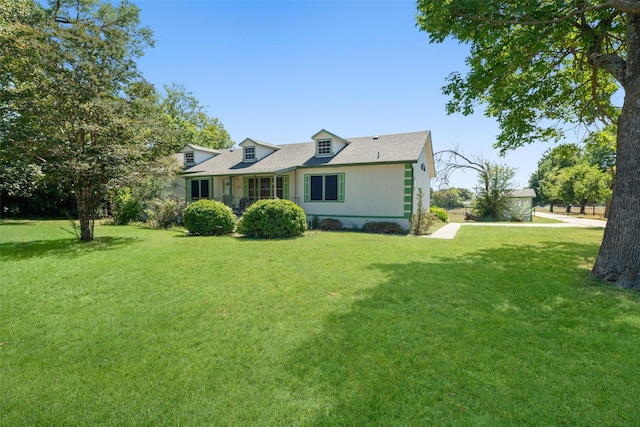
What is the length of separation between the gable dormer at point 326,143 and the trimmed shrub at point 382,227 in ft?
15.6

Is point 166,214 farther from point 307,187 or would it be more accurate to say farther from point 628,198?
point 628,198

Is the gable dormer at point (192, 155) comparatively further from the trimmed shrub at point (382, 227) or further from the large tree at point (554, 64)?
the large tree at point (554, 64)

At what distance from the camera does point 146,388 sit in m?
2.62

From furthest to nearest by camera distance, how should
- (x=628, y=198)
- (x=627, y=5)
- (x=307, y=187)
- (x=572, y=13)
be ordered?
(x=307, y=187)
(x=572, y=13)
(x=628, y=198)
(x=627, y=5)

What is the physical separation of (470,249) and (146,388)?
9295 millimetres

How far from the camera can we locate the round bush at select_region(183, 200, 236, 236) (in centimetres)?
1180

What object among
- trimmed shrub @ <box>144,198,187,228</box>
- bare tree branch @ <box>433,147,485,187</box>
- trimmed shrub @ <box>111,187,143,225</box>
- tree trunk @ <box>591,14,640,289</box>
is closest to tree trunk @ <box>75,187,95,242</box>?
trimmed shrub @ <box>144,198,187,228</box>

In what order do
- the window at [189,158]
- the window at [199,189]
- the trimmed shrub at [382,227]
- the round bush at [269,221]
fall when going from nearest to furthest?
the round bush at [269,221], the trimmed shrub at [382,227], the window at [199,189], the window at [189,158]

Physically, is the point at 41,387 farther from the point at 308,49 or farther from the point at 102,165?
the point at 308,49

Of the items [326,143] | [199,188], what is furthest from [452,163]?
[199,188]

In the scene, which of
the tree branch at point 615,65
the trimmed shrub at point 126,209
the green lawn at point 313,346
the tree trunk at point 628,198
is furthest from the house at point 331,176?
the green lawn at point 313,346

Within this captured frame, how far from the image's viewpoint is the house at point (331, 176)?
1473 centimetres

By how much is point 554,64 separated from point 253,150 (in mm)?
15554

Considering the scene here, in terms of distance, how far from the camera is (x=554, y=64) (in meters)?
8.66
